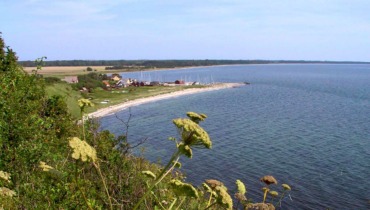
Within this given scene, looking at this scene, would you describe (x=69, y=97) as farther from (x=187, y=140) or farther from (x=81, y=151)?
(x=187, y=140)

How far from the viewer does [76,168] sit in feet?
8.40

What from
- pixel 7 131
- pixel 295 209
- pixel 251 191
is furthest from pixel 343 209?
pixel 7 131

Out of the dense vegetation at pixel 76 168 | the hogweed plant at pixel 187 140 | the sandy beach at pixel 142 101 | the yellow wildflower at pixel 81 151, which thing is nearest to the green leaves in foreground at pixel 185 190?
the dense vegetation at pixel 76 168

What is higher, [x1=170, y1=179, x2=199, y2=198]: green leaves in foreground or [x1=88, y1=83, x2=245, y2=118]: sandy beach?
[x1=170, y1=179, x2=199, y2=198]: green leaves in foreground

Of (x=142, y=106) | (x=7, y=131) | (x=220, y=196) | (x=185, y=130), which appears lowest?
(x=142, y=106)

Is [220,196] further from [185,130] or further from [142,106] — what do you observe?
[142,106]

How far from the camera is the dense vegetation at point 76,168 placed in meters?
2.68

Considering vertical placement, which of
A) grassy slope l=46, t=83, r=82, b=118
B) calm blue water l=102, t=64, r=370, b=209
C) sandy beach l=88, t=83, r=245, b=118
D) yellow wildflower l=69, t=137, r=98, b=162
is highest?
yellow wildflower l=69, t=137, r=98, b=162

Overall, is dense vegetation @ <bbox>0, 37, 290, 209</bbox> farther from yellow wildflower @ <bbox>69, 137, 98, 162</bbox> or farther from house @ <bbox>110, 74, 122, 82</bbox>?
house @ <bbox>110, 74, 122, 82</bbox>

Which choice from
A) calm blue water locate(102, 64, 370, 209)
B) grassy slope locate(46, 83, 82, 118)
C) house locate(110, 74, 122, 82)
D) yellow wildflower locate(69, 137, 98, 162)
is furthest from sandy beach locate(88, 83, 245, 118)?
yellow wildflower locate(69, 137, 98, 162)

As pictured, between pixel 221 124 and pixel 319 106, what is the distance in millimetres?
35527

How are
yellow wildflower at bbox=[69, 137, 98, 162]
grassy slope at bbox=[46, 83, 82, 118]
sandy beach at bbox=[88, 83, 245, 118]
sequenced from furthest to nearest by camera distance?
sandy beach at bbox=[88, 83, 245, 118], grassy slope at bbox=[46, 83, 82, 118], yellow wildflower at bbox=[69, 137, 98, 162]

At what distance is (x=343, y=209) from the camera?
29328 mm

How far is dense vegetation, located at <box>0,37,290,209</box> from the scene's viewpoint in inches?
105
